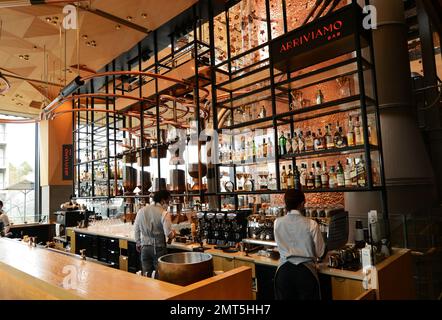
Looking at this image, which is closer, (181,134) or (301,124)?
(301,124)

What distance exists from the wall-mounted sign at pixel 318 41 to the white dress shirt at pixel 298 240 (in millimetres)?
1855

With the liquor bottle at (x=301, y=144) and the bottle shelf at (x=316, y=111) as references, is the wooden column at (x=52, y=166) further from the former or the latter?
the liquor bottle at (x=301, y=144)

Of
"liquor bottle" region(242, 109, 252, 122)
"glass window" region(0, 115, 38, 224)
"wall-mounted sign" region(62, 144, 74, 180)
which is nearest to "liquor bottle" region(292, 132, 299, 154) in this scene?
"liquor bottle" region(242, 109, 252, 122)

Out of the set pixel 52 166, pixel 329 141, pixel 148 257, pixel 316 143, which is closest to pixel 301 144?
pixel 316 143

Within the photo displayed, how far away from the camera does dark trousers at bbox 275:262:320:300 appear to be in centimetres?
251

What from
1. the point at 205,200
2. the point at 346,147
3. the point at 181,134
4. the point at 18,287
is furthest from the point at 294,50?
the point at 18,287

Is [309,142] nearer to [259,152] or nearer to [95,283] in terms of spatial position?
[259,152]

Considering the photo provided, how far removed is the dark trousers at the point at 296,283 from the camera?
251cm

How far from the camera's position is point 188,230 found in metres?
4.76

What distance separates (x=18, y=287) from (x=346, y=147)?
10.4 ft

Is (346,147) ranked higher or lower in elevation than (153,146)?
lower

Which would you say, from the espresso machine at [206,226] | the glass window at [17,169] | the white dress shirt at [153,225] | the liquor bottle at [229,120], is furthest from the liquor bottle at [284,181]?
the glass window at [17,169]

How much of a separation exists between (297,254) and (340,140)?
4.37 feet
